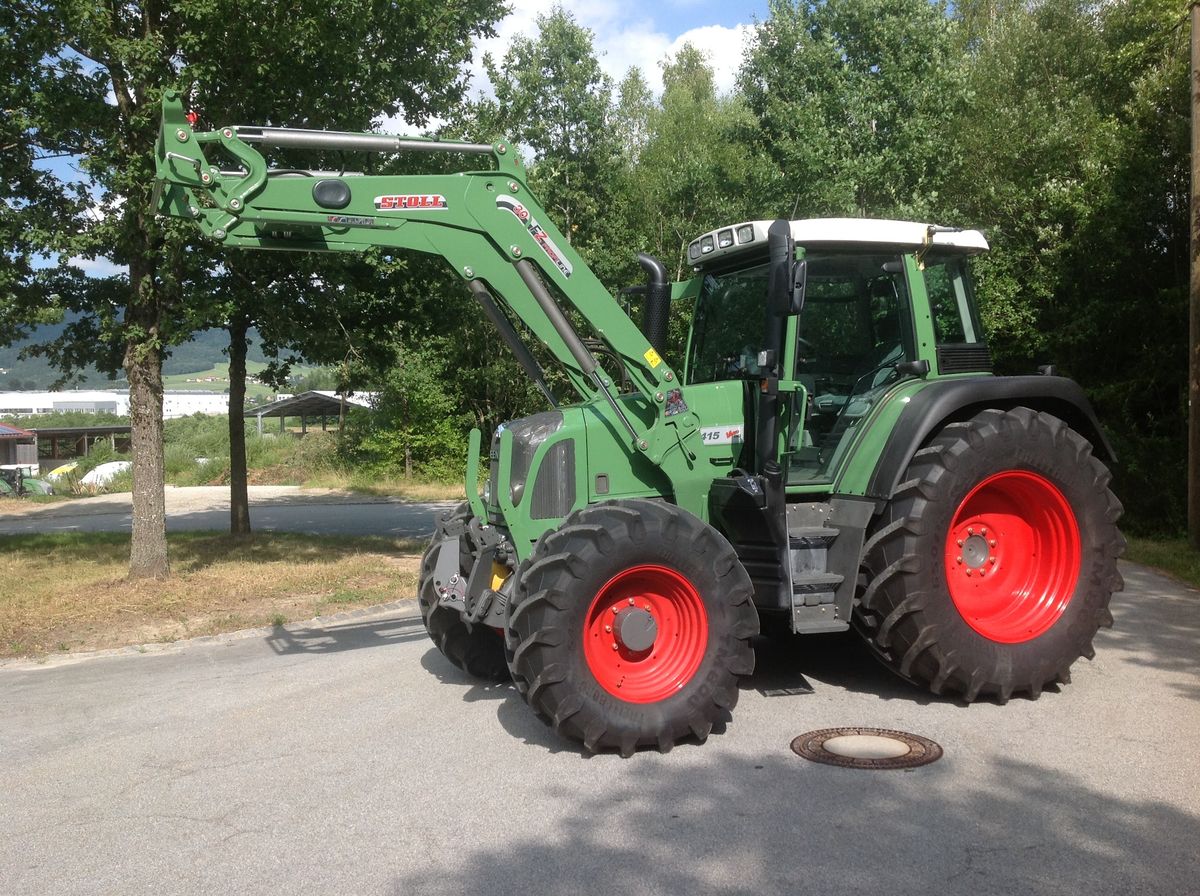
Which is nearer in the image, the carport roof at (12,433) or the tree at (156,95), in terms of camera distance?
the tree at (156,95)

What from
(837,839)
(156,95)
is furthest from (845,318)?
(156,95)

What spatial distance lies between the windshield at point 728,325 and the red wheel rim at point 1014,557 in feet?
5.47

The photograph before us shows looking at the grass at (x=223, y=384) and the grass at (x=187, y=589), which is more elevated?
the grass at (x=223, y=384)

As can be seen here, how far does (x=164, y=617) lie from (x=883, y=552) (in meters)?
7.28

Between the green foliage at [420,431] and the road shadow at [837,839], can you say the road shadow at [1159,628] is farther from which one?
the green foliage at [420,431]

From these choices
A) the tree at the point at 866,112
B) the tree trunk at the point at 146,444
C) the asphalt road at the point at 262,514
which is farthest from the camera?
the asphalt road at the point at 262,514

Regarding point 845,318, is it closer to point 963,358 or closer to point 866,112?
point 963,358

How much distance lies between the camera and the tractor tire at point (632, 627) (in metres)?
5.14

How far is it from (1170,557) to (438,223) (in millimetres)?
9918

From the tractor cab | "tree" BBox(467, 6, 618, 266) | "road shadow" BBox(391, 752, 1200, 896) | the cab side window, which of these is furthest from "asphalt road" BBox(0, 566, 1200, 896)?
"tree" BBox(467, 6, 618, 266)

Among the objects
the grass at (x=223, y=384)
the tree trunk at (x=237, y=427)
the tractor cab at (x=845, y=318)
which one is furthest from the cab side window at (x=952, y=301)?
the tree trunk at (x=237, y=427)

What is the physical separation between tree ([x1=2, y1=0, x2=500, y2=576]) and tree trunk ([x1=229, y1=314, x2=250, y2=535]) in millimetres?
2525

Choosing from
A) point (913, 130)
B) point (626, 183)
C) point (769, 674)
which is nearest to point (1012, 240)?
point (913, 130)

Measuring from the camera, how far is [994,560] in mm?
6559
